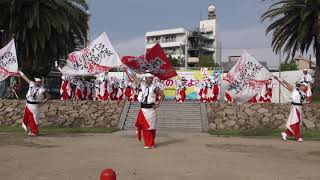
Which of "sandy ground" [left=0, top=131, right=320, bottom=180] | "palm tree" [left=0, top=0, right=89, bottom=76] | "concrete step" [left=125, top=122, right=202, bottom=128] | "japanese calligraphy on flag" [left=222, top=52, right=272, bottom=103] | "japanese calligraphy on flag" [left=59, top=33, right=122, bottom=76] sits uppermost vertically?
"palm tree" [left=0, top=0, right=89, bottom=76]

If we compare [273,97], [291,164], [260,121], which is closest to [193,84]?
[273,97]

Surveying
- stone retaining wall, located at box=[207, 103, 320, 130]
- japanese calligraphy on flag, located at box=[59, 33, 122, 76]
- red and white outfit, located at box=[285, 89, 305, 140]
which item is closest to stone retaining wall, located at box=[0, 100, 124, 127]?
japanese calligraphy on flag, located at box=[59, 33, 122, 76]

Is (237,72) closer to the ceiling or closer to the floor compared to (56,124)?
closer to the ceiling

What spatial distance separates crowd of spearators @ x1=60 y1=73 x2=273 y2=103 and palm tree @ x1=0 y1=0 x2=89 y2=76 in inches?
126

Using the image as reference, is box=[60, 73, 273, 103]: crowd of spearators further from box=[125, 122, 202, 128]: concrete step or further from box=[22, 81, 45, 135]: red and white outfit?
box=[22, 81, 45, 135]: red and white outfit

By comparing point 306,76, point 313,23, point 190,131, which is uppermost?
point 313,23

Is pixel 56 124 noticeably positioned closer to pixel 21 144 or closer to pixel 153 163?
pixel 21 144

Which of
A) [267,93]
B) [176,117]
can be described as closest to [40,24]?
[176,117]

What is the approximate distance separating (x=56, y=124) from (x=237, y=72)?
8.27 metres

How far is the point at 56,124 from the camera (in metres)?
21.5

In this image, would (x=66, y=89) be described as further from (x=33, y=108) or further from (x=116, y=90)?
(x=33, y=108)

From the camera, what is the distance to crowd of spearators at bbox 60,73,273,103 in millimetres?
28594

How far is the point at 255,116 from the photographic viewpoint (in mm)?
21078


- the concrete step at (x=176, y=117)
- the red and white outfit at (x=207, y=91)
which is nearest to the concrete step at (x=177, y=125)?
the concrete step at (x=176, y=117)
